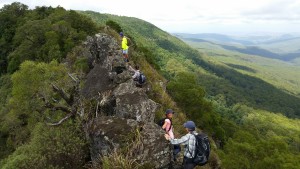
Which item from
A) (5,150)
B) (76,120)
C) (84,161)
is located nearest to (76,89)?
(76,120)

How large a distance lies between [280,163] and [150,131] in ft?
135

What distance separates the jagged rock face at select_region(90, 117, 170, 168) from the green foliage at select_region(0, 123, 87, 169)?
38.2 inches

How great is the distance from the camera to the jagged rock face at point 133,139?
14094mm

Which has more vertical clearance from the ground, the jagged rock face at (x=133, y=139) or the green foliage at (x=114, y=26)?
the green foliage at (x=114, y=26)

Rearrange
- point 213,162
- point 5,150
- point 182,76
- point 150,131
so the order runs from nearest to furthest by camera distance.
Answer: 1. point 150,131
2. point 213,162
3. point 5,150
4. point 182,76

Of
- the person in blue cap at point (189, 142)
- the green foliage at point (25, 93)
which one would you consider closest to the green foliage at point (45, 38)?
the green foliage at point (25, 93)

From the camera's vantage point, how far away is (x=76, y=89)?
707 inches

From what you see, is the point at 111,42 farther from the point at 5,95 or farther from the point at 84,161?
the point at 5,95

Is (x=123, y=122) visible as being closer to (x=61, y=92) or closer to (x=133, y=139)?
(x=133, y=139)

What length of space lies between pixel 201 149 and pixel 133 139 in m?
3.40

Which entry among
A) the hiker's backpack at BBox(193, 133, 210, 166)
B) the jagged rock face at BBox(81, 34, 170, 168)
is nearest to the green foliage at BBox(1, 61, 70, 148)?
the jagged rock face at BBox(81, 34, 170, 168)

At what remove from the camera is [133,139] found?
14.9 metres

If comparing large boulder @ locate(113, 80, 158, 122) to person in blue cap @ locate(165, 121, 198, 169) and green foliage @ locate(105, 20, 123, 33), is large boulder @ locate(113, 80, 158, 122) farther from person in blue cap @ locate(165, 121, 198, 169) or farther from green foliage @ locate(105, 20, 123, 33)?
green foliage @ locate(105, 20, 123, 33)

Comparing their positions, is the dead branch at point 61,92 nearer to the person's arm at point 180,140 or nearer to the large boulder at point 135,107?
the large boulder at point 135,107
